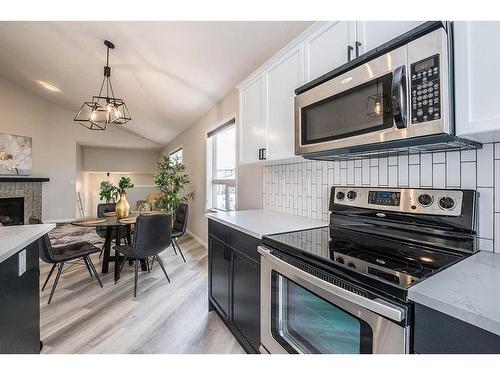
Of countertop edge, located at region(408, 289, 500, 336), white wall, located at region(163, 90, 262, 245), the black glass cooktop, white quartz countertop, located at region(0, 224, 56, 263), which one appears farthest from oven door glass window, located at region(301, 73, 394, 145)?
white quartz countertop, located at region(0, 224, 56, 263)

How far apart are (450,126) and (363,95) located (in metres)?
0.37

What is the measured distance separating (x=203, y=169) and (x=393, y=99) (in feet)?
12.0

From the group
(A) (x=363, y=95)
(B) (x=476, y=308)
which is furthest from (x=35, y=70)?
(B) (x=476, y=308)

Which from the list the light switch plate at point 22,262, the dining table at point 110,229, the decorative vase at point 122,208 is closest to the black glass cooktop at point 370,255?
the light switch plate at point 22,262

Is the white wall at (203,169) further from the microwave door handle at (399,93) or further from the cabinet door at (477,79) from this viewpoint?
the cabinet door at (477,79)

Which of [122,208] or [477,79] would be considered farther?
[122,208]

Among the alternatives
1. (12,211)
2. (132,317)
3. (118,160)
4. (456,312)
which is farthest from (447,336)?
(118,160)

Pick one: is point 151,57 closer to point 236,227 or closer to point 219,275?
point 236,227

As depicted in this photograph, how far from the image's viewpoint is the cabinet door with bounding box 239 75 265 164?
1.91 meters

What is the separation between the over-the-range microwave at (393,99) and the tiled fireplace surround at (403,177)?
87 mm

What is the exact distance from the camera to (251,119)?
203cm

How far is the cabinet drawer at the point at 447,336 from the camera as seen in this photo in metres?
0.55

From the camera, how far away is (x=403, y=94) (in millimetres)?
907

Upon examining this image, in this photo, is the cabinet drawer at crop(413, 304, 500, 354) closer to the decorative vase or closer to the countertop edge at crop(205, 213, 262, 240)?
the countertop edge at crop(205, 213, 262, 240)
